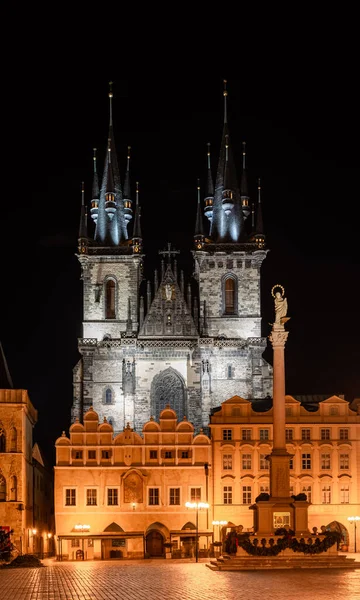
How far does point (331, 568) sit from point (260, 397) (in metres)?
46.6

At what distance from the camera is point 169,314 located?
102375 mm

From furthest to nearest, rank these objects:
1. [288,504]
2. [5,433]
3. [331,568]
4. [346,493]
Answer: [346,493] → [5,433] → [288,504] → [331,568]

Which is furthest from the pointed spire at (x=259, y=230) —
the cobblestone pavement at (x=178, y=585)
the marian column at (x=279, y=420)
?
the cobblestone pavement at (x=178, y=585)

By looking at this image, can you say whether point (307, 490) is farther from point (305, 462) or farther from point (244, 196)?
point (244, 196)

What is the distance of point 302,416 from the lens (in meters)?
88.4

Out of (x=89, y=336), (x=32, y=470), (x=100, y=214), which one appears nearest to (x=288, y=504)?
(x=32, y=470)

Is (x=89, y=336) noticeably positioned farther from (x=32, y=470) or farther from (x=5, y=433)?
(x=5, y=433)

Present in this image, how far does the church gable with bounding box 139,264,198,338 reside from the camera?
102000 millimetres

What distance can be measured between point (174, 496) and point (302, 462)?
414 inches

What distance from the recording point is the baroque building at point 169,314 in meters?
99.8

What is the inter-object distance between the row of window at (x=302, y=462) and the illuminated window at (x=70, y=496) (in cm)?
1166

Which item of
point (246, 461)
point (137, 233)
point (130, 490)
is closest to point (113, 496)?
point (130, 490)

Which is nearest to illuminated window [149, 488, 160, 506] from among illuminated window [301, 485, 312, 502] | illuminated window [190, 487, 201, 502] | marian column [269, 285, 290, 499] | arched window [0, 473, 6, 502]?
illuminated window [190, 487, 201, 502]

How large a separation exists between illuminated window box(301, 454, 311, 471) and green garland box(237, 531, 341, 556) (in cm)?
3280
